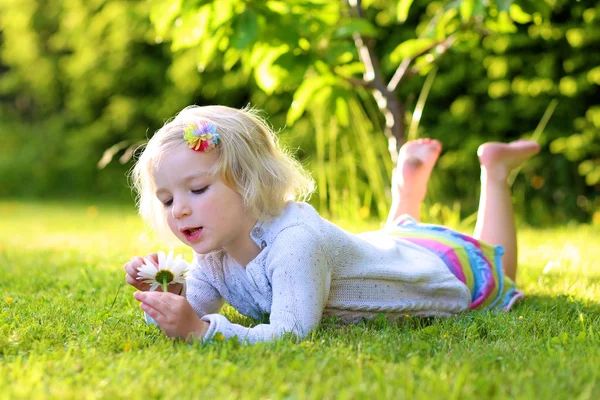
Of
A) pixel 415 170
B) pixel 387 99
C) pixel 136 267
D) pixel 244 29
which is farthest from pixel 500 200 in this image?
pixel 136 267

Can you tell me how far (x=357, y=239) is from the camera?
225cm

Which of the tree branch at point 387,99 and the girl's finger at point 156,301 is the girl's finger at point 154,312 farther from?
the tree branch at point 387,99

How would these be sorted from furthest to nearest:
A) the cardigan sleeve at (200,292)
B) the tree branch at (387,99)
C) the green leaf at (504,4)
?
the tree branch at (387,99), the green leaf at (504,4), the cardigan sleeve at (200,292)

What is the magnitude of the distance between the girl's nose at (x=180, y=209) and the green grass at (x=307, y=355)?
32 centimetres

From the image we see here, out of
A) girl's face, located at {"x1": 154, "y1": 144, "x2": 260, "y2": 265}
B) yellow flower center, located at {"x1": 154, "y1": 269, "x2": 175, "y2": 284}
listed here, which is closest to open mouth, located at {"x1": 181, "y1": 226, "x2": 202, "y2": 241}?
girl's face, located at {"x1": 154, "y1": 144, "x2": 260, "y2": 265}

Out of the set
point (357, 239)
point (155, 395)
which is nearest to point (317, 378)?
point (155, 395)

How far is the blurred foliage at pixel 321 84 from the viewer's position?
3.54 meters

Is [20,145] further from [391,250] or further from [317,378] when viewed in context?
[317,378]

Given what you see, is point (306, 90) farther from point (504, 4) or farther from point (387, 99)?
point (504, 4)

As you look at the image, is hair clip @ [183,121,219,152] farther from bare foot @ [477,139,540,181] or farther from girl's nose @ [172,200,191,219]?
bare foot @ [477,139,540,181]

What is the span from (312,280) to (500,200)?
1.28 m

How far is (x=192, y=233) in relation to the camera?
6.35 ft

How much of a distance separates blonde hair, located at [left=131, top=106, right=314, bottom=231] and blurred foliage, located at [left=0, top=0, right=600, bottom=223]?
117 cm

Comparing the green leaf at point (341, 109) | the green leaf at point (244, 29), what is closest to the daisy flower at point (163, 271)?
the green leaf at point (244, 29)
